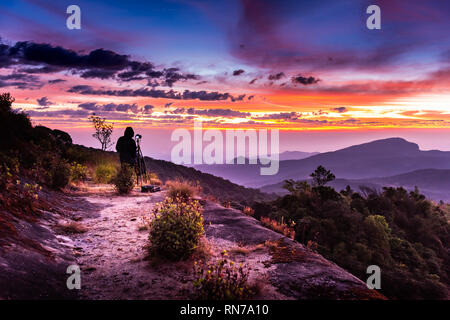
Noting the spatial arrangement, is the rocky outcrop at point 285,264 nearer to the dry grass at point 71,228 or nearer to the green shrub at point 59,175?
the dry grass at point 71,228

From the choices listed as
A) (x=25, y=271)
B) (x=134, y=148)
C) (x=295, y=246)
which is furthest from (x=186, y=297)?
(x=134, y=148)

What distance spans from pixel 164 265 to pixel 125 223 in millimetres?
3751

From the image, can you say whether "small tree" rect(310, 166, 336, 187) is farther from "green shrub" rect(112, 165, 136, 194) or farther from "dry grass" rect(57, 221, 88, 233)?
"dry grass" rect(57, 221, 88, 233)

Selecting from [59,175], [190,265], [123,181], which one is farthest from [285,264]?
[59,175]

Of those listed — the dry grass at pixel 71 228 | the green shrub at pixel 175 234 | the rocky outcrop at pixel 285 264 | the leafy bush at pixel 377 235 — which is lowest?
the leafy bush at pixel 377 235

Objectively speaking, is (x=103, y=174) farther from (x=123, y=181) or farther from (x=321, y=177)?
(x=321, y=177)

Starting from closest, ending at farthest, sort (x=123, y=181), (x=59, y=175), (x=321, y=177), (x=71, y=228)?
1. (x=71, y=228)
2. (x=59, y=175)
3. (x=123, y=181)
4. (x=321, y=177)

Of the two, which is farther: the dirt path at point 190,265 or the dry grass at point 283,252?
the dry grass at point 283,252

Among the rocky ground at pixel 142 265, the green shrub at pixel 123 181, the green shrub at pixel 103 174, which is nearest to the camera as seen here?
the rocky ground at pixel 142 265

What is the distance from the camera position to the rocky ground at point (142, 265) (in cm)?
443

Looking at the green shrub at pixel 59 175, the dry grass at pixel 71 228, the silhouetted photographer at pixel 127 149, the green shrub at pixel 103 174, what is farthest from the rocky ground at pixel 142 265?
the silhouetted photographer at pixel 127 149

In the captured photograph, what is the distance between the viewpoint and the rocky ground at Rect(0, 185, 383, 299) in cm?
443

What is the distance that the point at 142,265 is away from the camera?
5570 mm

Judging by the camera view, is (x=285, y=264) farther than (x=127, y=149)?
No
